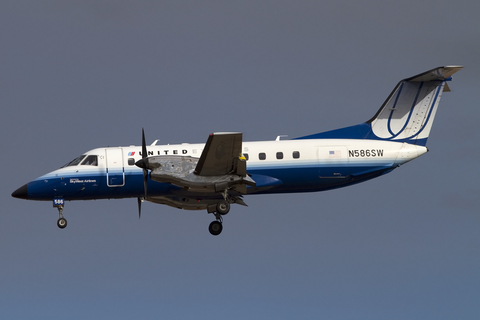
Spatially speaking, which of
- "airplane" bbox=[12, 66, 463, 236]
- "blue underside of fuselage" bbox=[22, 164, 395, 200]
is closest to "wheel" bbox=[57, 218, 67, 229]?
"airplane" bbox=[12, 66, 463, 236]

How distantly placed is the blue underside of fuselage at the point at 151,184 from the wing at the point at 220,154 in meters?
2.01

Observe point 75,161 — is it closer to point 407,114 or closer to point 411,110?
point 407,114

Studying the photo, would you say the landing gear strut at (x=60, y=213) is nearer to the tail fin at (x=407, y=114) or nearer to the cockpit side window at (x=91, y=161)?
the cockpit side window at (x=91, y=161)

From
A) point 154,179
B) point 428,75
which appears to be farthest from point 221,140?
point 428,75

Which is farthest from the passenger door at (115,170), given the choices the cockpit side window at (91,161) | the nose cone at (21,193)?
the nose cone at (21,193)

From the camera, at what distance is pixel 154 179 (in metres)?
22.1

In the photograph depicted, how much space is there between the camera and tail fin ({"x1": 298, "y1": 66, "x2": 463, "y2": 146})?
2616cm

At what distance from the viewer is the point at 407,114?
26.6 metres

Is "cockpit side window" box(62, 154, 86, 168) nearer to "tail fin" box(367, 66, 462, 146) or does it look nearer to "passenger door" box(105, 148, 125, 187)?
"passenger door" box(105, 148, 125, 187)

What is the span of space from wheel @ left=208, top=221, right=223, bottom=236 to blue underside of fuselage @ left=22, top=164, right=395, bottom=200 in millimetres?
1784

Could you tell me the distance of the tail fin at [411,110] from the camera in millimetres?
26312

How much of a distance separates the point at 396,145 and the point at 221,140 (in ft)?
29.2

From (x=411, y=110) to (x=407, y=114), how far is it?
0.89ft

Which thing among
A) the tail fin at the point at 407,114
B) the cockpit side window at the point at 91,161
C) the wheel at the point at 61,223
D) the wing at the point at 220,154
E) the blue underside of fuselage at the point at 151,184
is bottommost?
the wheel at the point at 61,223
